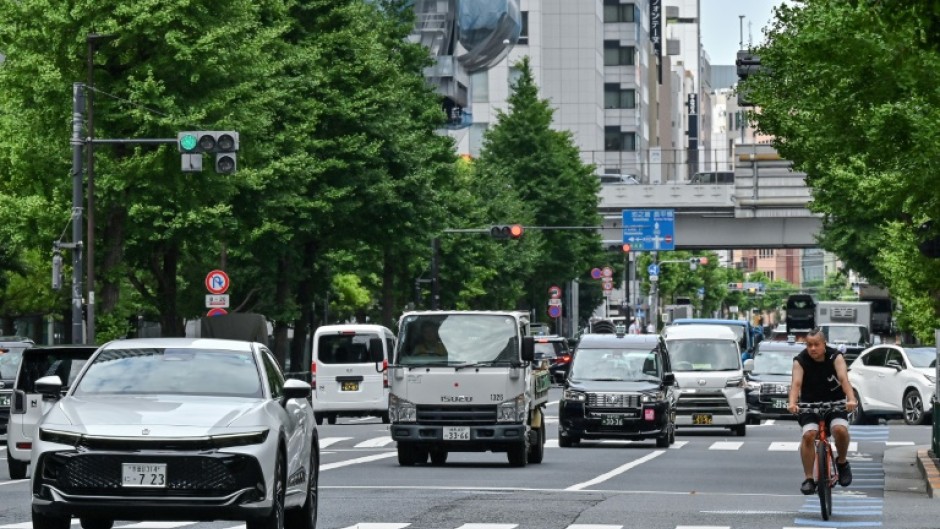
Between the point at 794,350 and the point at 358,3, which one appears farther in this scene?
the point at 358,3

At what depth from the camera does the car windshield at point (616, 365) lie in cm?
3359

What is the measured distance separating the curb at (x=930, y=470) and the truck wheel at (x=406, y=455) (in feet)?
22.0

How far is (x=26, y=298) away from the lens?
6919 cm

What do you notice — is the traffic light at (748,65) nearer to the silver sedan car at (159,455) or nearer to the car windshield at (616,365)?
the car windshield at (616,365)

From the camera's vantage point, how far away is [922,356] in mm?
44625

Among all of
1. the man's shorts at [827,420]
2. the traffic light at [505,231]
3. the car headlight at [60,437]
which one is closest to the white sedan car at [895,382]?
the man's shorts at [827,420]

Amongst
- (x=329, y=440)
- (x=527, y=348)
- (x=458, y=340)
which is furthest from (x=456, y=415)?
(x=329, y=440)

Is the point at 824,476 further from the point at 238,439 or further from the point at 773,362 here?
the point at 773,362

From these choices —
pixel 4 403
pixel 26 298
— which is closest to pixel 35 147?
pixel 4 403

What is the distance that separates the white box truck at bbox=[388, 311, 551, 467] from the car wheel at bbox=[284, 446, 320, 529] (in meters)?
10.4

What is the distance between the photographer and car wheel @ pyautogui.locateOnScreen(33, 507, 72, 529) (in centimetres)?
1432

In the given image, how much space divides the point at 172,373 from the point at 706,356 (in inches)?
1030

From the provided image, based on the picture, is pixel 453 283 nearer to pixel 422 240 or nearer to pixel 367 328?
pixel 422 240

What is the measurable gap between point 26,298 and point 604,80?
97.8 m
